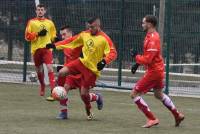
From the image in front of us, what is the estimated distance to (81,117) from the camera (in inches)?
530

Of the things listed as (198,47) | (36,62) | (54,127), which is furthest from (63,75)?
(198,47)

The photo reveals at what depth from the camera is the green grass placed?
1156 centimetres

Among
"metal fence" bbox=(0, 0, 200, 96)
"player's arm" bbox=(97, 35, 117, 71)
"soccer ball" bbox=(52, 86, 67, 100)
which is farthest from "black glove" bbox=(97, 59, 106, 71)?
"metal fence" bbox=(0, 0, 200, 96)

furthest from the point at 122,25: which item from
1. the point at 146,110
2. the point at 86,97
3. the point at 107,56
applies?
the point at 146,110

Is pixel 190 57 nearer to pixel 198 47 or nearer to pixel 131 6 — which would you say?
pixel 198 47

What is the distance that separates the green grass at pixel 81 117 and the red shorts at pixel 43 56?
2.75ft

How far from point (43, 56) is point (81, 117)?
446cm

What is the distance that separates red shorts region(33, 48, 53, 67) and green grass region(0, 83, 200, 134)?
0.84 metres

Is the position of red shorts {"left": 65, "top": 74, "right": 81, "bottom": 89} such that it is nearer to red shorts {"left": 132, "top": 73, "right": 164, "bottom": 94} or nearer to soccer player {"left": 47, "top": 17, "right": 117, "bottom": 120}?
soccer player {"left": 47, "top": 17, "right": 117, "bottom": 120}

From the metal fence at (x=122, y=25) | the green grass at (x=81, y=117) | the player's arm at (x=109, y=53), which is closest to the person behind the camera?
the green grass at (x=81, y=117)

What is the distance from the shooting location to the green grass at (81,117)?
37.9 feet

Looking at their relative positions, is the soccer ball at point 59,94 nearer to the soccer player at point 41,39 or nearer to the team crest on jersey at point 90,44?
the team crest on jersey at point 90,44

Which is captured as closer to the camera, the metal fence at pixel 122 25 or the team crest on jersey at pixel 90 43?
the team crest on jersey at pixel 90 43

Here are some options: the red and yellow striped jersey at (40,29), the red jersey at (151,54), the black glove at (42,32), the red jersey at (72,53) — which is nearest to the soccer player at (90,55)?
the red jersey at (72,53)
